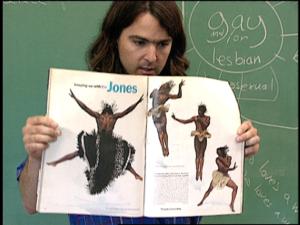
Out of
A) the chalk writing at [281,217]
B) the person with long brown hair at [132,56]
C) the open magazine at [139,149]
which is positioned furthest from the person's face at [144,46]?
the chalk writing at [281,217]

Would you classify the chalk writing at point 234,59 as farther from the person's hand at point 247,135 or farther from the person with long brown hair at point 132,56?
the person's hand at point 247,135

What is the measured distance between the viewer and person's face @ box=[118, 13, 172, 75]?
793mm

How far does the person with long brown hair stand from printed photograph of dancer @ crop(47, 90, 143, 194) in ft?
0.18

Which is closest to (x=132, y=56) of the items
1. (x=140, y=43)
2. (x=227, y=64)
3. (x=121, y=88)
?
(x=140, y=43)

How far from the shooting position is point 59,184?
2.23ft

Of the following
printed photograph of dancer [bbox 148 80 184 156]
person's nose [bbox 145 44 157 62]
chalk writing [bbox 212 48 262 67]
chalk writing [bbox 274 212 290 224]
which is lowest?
chalk writing [bbox 274 212 290 224]

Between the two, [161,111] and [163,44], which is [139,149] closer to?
[161,111]

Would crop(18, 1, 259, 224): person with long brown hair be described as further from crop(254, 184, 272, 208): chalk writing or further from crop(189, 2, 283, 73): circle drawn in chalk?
crop(254, 184, 272, 208): chalk writing

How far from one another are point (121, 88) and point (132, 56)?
15cm

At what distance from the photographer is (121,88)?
70 cm

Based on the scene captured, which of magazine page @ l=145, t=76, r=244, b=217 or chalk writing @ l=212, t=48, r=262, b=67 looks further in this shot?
chalk writing @ l=212, t=48, r=262, b=67

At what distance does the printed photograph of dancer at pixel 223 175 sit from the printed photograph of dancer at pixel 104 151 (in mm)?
136

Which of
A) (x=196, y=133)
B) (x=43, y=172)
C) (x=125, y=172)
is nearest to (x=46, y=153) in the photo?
(x=43, y=172)

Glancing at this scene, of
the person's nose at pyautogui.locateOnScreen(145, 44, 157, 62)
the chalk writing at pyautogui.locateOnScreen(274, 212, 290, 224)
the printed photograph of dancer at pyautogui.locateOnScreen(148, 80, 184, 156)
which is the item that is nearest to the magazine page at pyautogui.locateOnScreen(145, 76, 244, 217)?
the printed photograph of dancer at pyautogui.locateOnScreen(148, 80, 184, 156)
